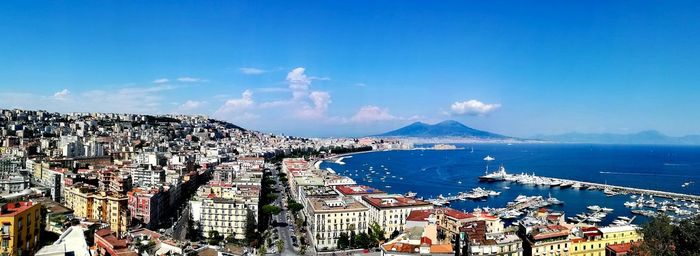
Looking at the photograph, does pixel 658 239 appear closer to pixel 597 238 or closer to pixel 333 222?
pixel 597 238

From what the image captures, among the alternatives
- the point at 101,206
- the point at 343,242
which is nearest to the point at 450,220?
the point at 343,242

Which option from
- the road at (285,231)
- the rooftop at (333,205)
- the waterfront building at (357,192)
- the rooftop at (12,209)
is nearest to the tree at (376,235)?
the rooftop at (333,205)

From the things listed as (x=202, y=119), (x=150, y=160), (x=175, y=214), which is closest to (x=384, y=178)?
(x=150, y=160)

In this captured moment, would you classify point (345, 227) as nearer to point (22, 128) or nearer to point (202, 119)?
point (22, 128)

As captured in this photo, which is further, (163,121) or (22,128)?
(163,121)

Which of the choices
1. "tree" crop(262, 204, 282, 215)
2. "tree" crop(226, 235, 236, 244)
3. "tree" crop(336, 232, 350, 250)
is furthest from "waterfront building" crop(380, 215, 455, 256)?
"tree" crop(262, 204, 282, 215)
